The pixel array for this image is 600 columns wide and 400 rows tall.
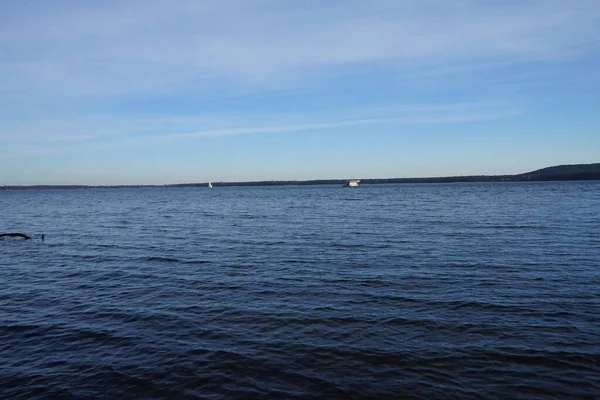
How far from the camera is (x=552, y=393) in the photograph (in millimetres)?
11062

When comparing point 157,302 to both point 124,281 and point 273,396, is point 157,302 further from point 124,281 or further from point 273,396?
point 273,396

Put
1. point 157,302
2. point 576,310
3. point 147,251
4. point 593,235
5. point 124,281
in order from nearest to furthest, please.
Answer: point 576,310 < point 157,302 < point 124,281 < point 147,251 < point 593,235

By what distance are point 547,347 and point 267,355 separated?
29.8 ft

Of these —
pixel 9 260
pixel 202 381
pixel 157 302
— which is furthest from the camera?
pixel 9 260

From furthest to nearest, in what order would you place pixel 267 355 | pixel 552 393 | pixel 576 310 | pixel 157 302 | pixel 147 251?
pixel 147 251 < pixel 157 302 < pixel 576 310 < pixel 267 355 < pixel 552 393

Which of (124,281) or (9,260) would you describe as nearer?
(124,281)

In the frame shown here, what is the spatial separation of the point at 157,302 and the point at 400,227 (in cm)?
Answer: 3167

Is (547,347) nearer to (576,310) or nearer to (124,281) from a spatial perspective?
(576,310)

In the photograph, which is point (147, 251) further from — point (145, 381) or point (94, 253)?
point (145, 381)

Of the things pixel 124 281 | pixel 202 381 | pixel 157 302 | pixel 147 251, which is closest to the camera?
pixel 202 381

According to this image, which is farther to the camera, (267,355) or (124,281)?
(124,281)

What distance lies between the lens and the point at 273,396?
36.9ft

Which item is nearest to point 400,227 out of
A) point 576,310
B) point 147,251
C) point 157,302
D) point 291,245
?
point 291,245

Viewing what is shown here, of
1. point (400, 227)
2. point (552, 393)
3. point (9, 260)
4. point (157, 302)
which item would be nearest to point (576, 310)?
point (552, 393)
